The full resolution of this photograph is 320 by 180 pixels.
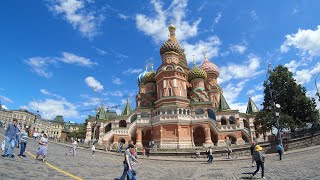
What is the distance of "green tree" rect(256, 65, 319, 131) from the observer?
31.5 metres

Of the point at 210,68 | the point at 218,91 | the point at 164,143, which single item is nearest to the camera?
the point at 164,143

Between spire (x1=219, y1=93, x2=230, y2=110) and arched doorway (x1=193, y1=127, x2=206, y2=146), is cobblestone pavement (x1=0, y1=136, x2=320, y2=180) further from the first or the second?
spire (x1=219, y1=93, x2=230, y2=110)

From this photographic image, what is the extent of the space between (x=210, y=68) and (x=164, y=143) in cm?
2624

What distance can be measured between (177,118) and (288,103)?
57.2ft

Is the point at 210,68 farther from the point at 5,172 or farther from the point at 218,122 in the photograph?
the point at 5,172

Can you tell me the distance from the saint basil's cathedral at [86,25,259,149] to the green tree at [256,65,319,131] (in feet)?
31.0

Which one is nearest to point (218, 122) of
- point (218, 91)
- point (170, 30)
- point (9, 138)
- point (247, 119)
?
point (247, 119)

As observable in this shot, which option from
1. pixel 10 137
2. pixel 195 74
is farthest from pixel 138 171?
pixel 195 74

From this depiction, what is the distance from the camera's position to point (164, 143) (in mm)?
40250

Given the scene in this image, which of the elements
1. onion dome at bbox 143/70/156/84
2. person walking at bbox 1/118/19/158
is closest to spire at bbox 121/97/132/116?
onion dome at bbox 143/70/156/84

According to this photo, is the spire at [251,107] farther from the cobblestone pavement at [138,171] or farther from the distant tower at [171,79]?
the cobblestone pavement at [138,171]

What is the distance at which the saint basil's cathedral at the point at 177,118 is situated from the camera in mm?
41344

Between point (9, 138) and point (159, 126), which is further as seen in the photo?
point (159, 126)

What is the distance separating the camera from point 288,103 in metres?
33.8
